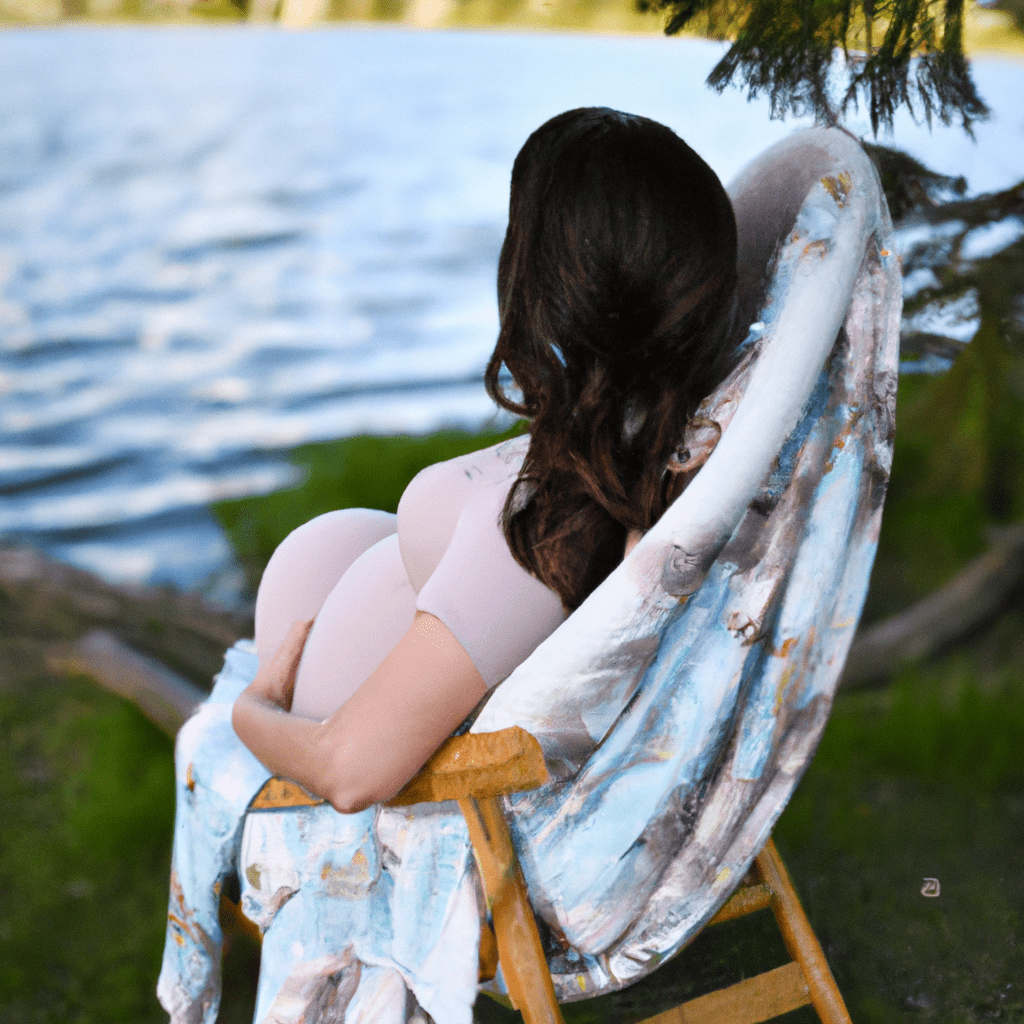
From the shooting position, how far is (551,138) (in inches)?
38.5

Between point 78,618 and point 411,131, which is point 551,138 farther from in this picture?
point 411,131

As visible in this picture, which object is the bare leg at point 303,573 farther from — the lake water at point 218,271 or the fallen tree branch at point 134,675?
the lake water at point 218,271

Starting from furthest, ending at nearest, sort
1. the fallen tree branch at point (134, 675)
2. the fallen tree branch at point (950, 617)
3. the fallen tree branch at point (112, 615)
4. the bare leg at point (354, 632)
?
the fallen tree branch at point (112, 615) < the fallen tree branch at point (950, 617) < the fallen tree branch at point (134, 675) < the bare leg at point (354, 632)

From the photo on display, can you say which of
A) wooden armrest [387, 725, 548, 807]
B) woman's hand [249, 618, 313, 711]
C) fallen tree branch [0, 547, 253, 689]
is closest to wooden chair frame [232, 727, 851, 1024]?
wooden armrest [387, 725, 548, 807]

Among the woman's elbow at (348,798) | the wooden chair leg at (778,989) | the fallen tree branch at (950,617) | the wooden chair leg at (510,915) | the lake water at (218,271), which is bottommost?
the lake water at (218,271)

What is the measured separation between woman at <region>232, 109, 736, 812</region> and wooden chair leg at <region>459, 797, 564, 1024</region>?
0.34 ft

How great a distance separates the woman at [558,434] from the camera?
3.11 ft

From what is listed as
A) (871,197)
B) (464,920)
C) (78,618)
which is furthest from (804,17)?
(78,618)

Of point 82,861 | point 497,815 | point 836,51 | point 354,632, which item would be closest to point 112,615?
point 82,861

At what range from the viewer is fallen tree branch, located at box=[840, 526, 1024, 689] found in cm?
265

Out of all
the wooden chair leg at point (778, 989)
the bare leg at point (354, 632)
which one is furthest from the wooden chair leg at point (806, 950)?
the bare leg at point (354, 632)

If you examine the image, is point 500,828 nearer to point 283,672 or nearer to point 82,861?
point 283,672

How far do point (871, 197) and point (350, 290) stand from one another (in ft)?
22.1

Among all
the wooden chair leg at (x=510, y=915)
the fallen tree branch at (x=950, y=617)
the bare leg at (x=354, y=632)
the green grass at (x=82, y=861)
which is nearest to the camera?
the wooden chair leg at (x=510, y=915)
